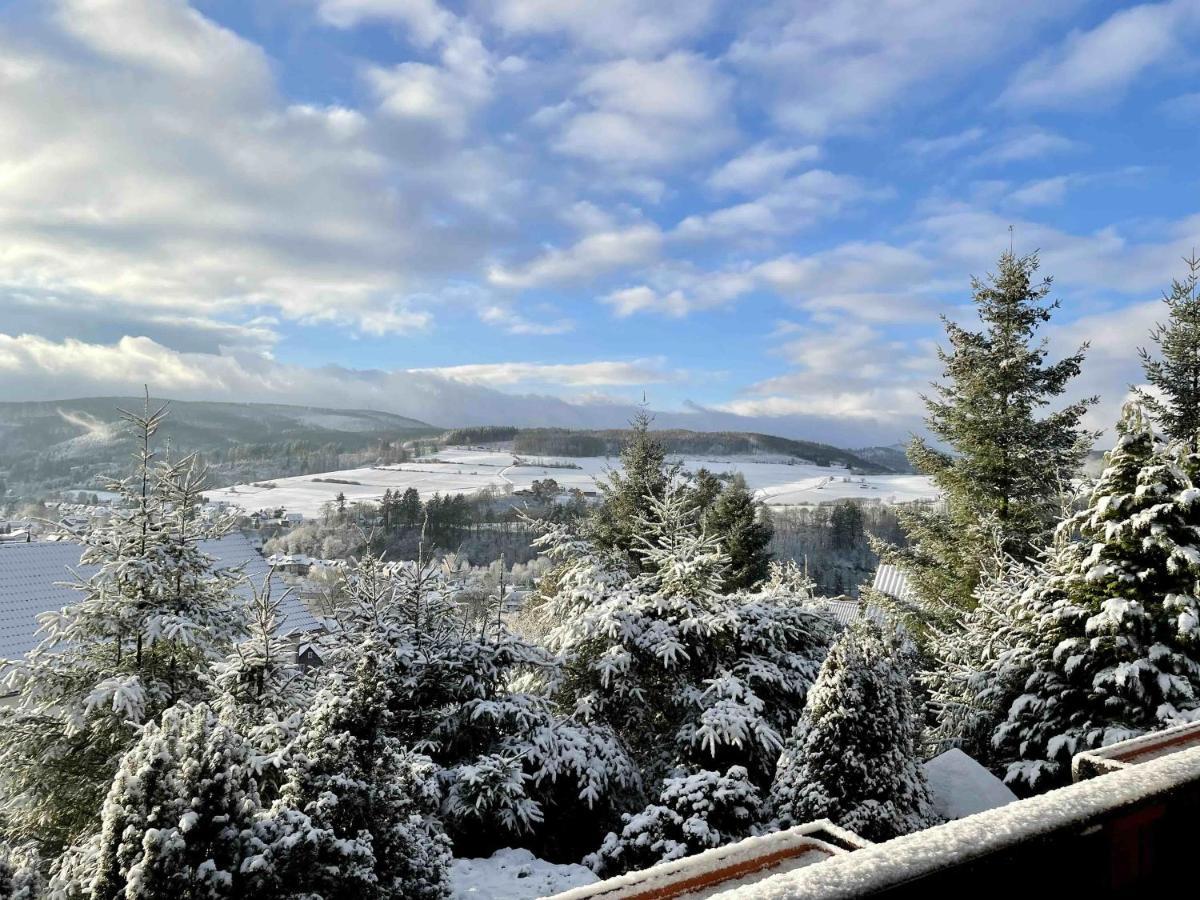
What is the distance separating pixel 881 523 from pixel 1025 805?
64737mm

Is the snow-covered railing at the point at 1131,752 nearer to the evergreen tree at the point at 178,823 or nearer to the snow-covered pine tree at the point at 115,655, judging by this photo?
the evergreen tree at the point at 178,823

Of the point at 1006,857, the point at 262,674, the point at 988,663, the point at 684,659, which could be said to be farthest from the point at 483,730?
the point at 1006,857

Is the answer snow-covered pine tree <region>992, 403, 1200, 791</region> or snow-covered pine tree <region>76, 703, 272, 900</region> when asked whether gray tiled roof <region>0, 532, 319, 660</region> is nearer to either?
snow-covered pine tree <region>76, 703, 272, 900</region>

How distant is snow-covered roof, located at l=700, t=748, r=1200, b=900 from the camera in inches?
42.7

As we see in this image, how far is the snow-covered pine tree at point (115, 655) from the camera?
7.06m

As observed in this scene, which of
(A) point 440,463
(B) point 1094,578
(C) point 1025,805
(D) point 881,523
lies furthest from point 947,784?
(A) point 440,463

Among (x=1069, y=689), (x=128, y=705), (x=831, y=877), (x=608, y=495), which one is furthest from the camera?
(x=608, y=495)

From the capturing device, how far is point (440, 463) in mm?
83688

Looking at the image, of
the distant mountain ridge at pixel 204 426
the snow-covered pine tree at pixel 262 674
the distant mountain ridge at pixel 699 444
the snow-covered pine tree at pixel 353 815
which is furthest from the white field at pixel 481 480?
the snow-covered pine tree at pixel 353 815

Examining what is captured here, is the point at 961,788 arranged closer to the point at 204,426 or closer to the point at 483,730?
the point at 483,730

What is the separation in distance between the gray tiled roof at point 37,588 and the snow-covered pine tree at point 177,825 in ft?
27.4

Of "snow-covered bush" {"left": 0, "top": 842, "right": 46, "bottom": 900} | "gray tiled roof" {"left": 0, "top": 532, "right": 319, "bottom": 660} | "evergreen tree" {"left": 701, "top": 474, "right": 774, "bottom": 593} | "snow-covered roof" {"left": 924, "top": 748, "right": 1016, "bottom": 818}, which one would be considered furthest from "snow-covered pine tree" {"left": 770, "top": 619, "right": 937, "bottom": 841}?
"evergreen tree" {"left": 701, "top": 474, "right": 774, "bottom": 593}

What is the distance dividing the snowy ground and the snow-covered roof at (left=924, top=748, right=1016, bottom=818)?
142 inches

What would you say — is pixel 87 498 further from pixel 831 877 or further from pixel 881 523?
pixel 881 523
